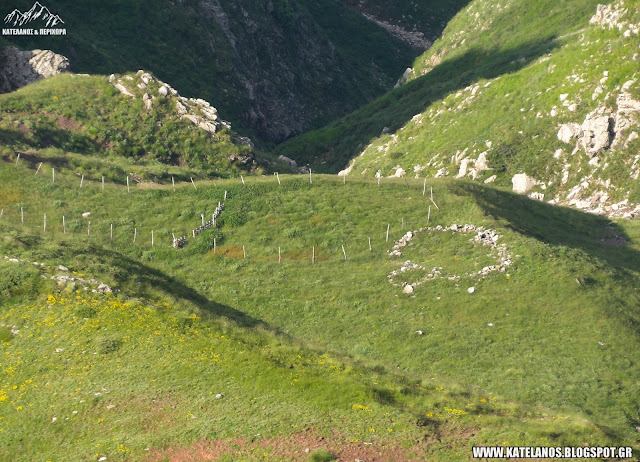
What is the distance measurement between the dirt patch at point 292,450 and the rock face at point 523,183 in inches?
2268

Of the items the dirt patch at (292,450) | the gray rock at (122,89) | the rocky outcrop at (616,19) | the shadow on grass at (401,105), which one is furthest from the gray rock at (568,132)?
the dirt patch at (292,450)

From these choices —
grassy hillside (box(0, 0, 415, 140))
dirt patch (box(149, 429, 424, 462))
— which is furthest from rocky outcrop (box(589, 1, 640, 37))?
dirt patch (box(149, 429, 424, 462))

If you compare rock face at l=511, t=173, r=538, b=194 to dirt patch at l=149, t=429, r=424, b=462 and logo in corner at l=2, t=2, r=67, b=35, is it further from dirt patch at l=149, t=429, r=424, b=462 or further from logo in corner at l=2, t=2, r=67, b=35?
logo in corner at l=2, t=2, r=67, b=35

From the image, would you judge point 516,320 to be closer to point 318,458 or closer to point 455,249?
point 455,249

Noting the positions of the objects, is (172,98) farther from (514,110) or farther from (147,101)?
(514,110)

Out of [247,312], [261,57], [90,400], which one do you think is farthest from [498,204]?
[261,57]

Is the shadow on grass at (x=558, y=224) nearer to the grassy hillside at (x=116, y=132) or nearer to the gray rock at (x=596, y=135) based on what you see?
the gray rock at (x=596, y=135)

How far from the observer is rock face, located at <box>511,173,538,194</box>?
7881cm

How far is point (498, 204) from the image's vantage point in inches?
2547

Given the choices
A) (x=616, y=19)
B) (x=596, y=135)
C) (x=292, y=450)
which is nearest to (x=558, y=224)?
(x=596, y=135)

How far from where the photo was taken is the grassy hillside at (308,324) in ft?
92.8

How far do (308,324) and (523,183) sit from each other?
4255 cm

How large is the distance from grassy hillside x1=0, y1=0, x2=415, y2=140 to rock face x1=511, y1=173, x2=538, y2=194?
176 ft

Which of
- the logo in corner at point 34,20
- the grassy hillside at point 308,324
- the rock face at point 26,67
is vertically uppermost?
the logo in corner at point 34,20
